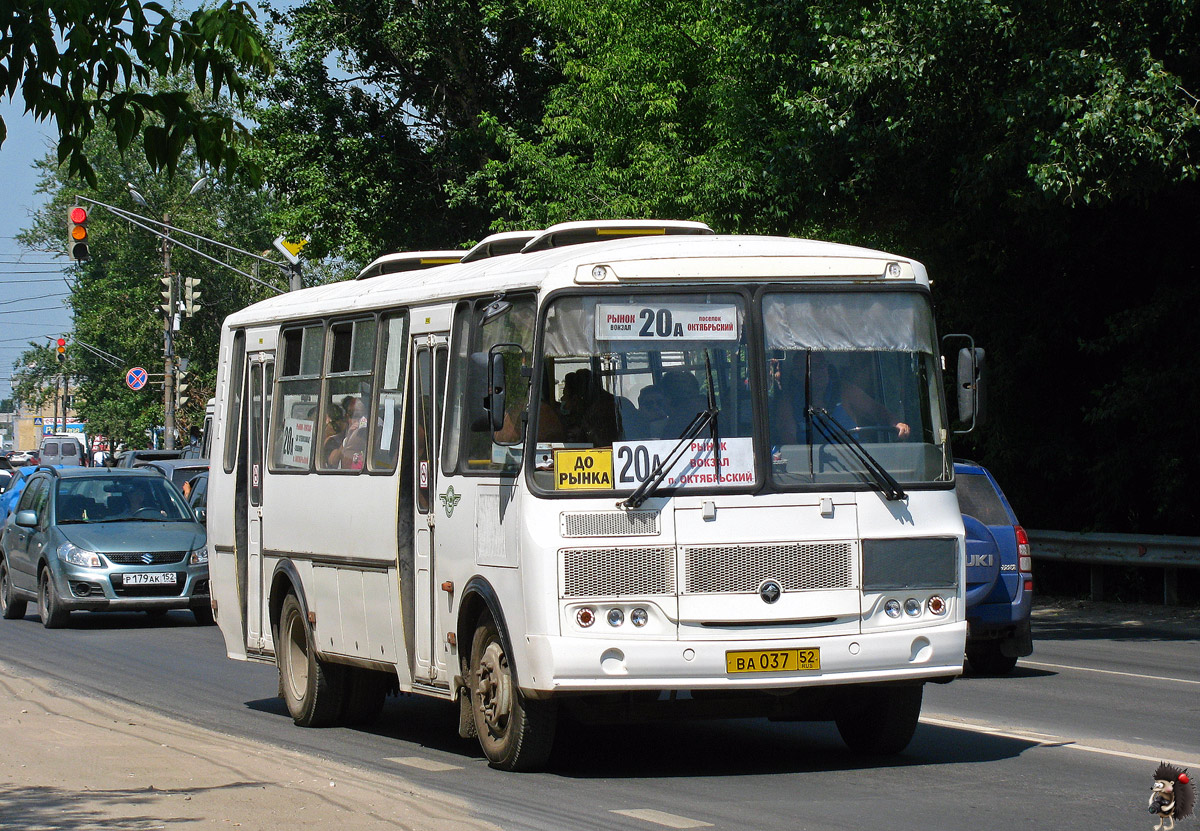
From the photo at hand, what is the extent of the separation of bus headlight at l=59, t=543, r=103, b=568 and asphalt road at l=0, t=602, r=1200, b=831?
14.4ft

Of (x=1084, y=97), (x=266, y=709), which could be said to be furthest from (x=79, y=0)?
(x=1084, y=97)

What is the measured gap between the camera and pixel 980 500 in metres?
14.5

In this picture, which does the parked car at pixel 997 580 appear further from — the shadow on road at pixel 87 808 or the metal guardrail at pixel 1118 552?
the metal guardrail at pixel 1118 552

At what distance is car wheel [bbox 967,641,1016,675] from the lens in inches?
571

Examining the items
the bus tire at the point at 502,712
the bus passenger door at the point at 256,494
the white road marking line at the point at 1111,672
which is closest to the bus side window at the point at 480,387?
the bus tire at the point at 502,712

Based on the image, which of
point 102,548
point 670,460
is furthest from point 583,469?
point 102,548

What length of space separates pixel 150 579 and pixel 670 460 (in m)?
13.0

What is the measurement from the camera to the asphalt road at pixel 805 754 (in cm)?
816

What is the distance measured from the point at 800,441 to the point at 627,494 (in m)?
0.98

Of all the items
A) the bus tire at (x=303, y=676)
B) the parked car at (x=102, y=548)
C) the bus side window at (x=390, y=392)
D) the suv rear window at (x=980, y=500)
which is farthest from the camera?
the parked car at (x=102, y=548)

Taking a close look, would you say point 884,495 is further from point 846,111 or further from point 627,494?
point 846,111

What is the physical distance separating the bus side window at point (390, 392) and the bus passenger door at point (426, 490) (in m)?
0.25

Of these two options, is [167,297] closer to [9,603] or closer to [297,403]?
[9,603]

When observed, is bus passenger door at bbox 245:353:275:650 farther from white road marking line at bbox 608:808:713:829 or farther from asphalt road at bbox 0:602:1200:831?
white road marking line at bbox 608:808:713:829
